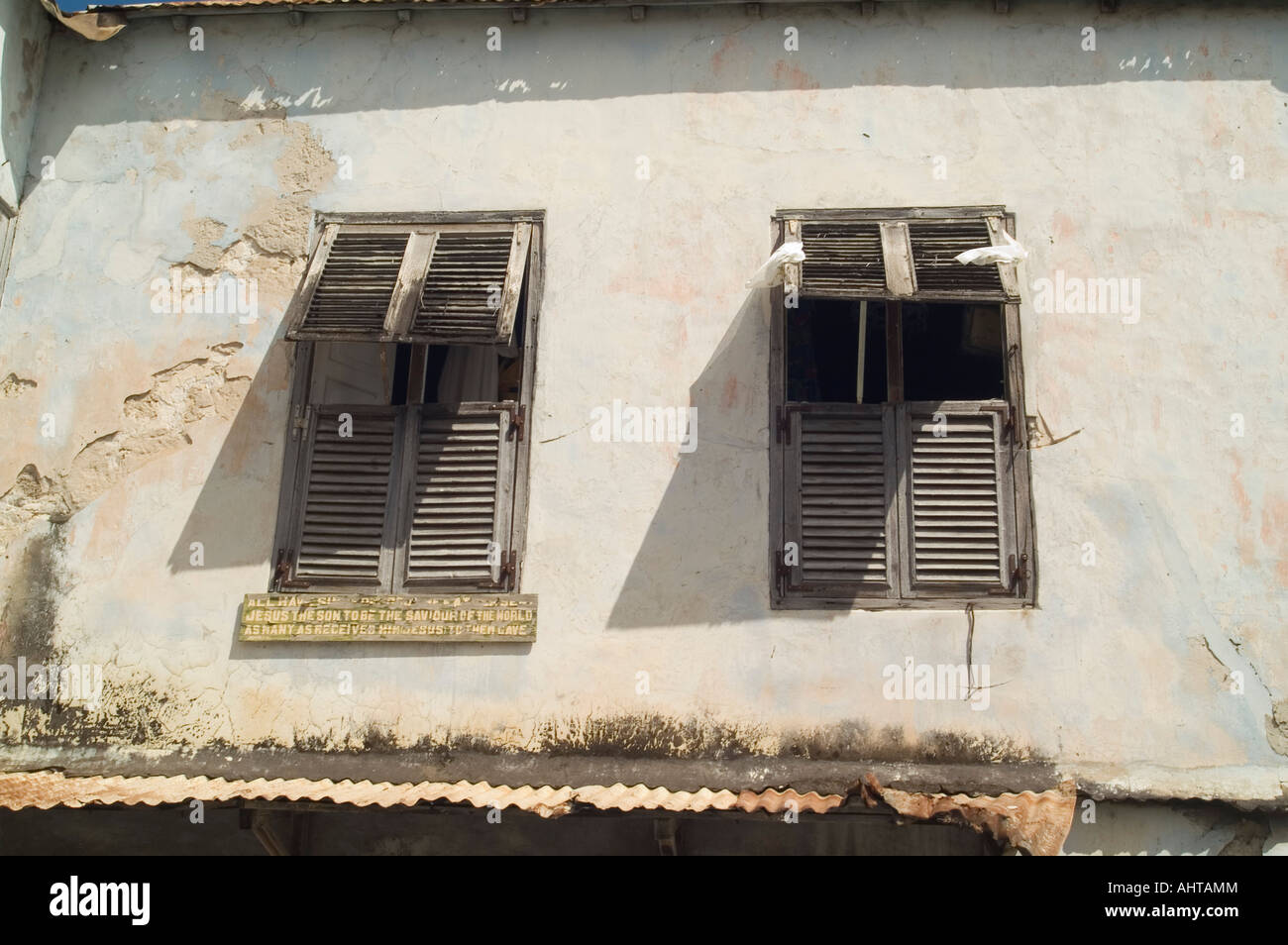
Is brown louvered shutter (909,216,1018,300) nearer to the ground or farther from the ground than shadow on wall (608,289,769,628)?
farther from the ground

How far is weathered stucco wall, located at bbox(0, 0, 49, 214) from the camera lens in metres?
6.23

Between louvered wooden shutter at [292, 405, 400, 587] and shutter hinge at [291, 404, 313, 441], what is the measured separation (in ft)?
0.11

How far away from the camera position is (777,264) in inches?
215

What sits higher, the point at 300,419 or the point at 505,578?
the point at 300,419

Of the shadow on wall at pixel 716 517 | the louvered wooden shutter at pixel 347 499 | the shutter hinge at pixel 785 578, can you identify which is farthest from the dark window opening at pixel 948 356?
the louvered wooden shutter at pixel 347 499

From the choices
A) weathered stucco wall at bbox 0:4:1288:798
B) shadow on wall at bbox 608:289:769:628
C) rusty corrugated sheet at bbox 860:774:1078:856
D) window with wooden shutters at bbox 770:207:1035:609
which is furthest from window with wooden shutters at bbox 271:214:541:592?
rusty corrugated sheet at bbox 860:774:1078:856

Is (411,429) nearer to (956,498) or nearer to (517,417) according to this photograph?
(517,417)

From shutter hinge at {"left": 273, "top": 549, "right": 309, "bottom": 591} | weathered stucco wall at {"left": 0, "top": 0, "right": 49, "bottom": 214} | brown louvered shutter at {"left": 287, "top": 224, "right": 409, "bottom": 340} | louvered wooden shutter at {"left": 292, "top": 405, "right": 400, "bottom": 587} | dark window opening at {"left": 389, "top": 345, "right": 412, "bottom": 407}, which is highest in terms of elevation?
weathered stucco wall at {"left": 0, "top": 0, "right": 49, "bottom": 214}

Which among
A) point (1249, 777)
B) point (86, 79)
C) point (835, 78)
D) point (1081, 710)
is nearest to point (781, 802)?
point (1081, 710)

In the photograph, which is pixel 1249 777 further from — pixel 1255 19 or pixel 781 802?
pixel 1255 19

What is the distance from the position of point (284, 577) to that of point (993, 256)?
3730 mm

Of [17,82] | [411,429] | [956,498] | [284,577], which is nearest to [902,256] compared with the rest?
[956,498]

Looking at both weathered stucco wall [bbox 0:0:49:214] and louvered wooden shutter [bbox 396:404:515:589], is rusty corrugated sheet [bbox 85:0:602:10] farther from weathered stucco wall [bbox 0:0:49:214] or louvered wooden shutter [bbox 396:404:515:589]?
louvered wooden shutter [bbox 396:404:515:589]
